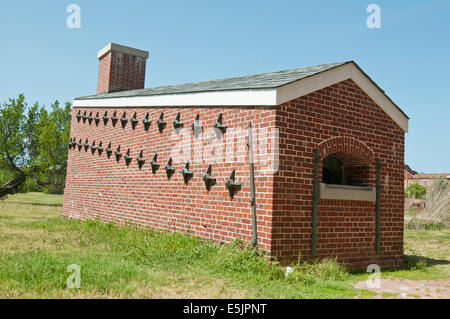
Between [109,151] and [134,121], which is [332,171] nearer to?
[134,121]

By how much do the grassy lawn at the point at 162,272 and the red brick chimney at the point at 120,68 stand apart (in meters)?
8.48

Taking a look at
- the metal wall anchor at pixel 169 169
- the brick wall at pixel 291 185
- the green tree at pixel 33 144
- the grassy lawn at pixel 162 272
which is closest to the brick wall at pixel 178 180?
the brick wall at pixel 291 185

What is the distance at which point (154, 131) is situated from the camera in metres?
9.77

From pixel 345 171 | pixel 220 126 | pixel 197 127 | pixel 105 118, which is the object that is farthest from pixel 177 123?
pixel 105 118

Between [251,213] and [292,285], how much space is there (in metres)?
1.47

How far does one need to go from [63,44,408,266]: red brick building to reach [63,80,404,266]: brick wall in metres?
0.02

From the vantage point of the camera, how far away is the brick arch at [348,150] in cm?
672

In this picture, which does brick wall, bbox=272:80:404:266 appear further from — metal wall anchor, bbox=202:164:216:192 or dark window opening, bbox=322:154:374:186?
metal wall anchor, bbox=202:164:216:192

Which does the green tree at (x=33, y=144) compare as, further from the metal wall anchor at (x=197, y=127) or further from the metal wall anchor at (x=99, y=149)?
the metal wall anchor at (x=197, y=127)

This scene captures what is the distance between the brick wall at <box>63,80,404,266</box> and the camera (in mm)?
6156

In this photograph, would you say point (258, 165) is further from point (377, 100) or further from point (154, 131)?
point (154, 131)

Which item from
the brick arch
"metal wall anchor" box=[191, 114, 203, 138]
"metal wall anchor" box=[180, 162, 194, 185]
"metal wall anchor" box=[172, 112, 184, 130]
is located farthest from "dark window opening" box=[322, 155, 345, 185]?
"metal wall anchor" box=[172, 112, 184, 130]

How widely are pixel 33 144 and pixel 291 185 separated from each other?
24272 mm
